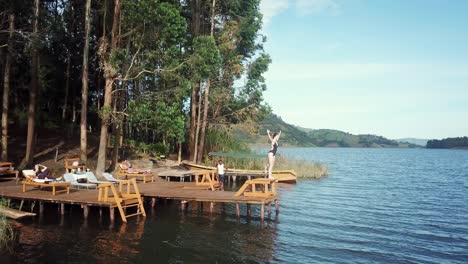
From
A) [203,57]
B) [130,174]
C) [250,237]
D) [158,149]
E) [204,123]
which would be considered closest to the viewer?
[250,237]

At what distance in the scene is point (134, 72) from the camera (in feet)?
79.0

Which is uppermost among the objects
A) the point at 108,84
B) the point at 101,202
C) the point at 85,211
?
the point at 108,84

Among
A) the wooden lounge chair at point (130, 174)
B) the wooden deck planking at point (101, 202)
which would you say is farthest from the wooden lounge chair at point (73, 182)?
the wooden lounge chair at point (130, 174)

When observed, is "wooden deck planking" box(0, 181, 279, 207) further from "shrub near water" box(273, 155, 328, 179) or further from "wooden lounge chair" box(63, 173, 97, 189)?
"shrub near water" box(273, 155, 328, 179)

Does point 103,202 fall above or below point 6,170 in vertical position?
below

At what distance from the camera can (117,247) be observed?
1298 cm

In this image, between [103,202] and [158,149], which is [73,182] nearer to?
[103,202]

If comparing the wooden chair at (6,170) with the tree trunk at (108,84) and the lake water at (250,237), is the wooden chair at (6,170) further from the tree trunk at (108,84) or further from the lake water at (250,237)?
the tree trunk at (108,84)

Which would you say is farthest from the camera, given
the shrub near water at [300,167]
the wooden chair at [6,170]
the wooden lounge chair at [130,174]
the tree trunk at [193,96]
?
the shrub near water at [300,167]

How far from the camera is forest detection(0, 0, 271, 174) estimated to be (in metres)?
22.5

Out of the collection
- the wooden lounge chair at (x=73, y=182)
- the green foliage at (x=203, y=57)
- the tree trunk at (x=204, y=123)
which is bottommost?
the wooden lounge chair at (x=73, y=182)

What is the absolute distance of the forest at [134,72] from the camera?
2247 cm

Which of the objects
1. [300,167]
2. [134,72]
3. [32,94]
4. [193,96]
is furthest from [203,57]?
[300,167]

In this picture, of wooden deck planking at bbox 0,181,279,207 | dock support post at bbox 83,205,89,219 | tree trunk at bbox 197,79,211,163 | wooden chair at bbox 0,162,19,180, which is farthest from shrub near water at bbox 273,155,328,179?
dock support post at bbox 83,205,89,219
